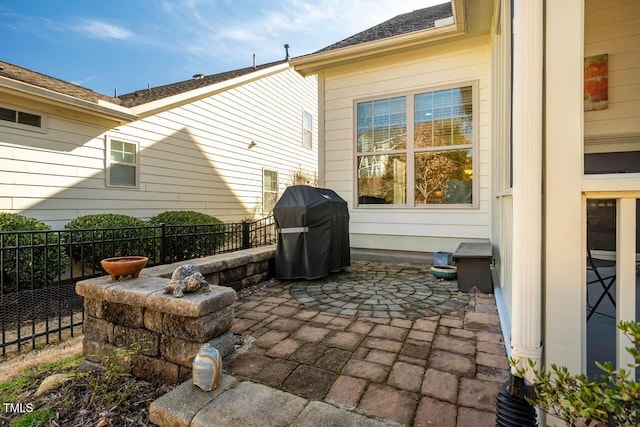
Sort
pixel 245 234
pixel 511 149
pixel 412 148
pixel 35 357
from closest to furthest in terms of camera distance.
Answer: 1. pixel 35 357
2. pixel 511 149
3. pixel 412 148
4. pixel 245 234

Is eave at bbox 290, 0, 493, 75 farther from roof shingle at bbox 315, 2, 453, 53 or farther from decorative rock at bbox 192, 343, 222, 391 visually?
decorative rock at bbox 192, 343, 222, 391

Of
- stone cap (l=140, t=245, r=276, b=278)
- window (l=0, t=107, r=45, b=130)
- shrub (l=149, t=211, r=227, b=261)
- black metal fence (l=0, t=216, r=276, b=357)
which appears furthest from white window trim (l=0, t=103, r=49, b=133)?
stone cap (l=140, t=245, r=276, b=278)

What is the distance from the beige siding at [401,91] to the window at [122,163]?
392cm

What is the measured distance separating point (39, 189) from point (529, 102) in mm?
6372

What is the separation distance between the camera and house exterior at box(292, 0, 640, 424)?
1258 millimetres

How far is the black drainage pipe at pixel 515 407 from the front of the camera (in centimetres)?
→ 116

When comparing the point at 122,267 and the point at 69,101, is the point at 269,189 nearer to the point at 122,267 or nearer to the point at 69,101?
the point at 69,101

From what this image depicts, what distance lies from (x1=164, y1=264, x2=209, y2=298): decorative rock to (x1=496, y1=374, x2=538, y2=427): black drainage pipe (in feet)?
5.64

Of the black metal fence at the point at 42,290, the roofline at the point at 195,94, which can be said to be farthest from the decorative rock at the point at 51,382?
the roofline at the point at 195,94

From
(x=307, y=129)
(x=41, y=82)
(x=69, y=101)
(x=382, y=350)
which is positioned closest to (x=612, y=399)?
(x=382, y=350)

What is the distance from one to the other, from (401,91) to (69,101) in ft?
17.6

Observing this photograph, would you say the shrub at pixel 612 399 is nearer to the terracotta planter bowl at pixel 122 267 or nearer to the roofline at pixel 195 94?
the terracotta planter bowl at pixel 122 267

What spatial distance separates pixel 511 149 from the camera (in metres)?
2.72

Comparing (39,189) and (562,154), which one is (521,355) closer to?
(562,154)
